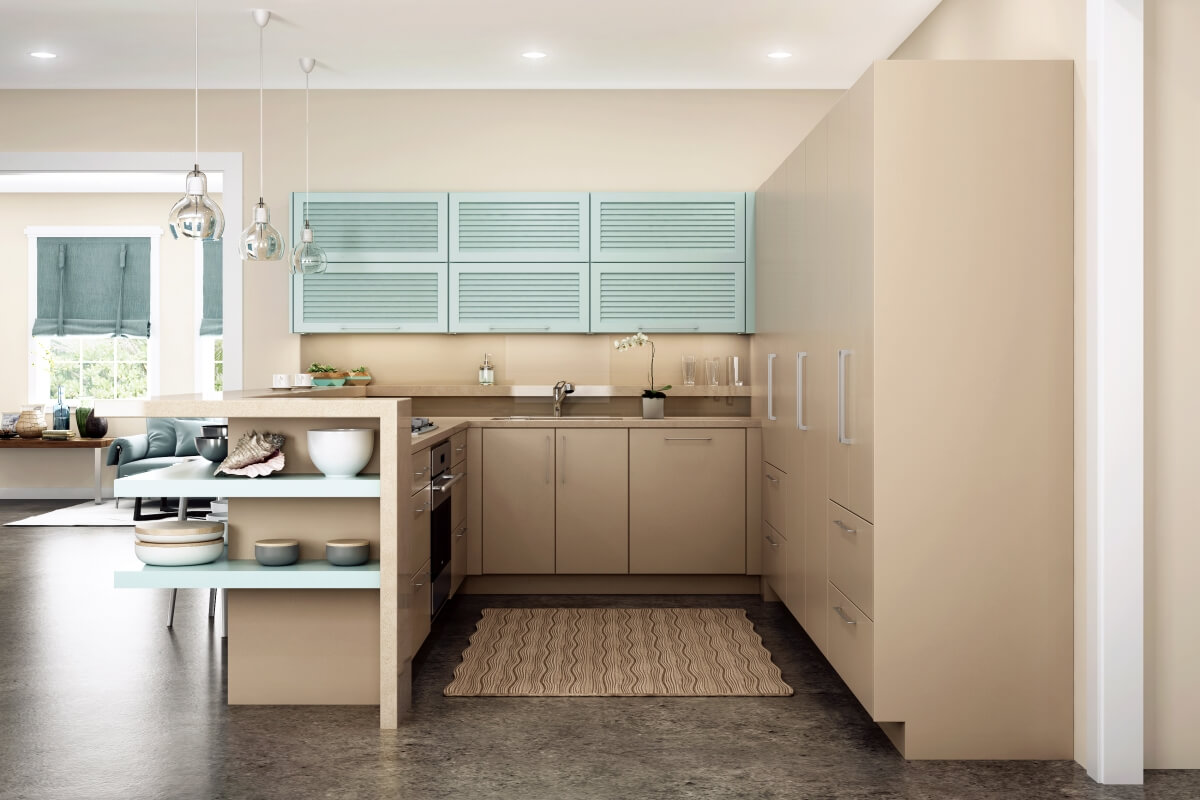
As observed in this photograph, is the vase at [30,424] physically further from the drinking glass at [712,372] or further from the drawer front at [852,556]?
the drawer front at [852,556]

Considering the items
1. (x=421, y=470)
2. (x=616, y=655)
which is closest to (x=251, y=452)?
(x=421, y=470)

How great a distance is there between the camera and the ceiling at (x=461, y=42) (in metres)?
4.47

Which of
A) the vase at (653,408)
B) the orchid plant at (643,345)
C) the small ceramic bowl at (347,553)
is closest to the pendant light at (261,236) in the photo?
the small ceramic bowl at (347,553)

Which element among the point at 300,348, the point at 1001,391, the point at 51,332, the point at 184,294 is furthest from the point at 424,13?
the point at 51,332

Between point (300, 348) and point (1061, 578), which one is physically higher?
point (300, 348)

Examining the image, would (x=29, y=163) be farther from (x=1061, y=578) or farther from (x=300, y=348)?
(x=1061, y=578)

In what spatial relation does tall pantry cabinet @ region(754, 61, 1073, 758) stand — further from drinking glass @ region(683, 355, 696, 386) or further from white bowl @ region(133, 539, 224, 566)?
drinking glass @ region(683, 355, 696, 386)

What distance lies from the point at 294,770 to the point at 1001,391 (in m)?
2.36

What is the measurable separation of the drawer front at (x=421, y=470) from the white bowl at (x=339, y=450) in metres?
0.40

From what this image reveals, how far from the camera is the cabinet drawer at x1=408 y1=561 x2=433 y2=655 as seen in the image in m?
3.61

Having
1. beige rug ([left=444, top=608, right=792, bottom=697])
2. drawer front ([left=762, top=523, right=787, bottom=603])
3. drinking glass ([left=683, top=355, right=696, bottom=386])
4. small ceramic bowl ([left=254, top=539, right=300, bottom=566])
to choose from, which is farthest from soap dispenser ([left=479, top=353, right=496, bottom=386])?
small ceramic bowl ([left=254, top=539, right=300, bottom=566])

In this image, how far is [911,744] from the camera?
294 cm

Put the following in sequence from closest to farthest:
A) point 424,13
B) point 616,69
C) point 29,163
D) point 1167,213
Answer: point 1167,213 < point 424,13 < point 616,69 < point 29,163

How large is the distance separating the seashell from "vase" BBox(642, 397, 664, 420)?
246 centimetres
